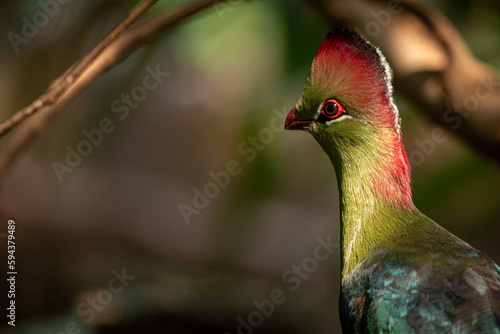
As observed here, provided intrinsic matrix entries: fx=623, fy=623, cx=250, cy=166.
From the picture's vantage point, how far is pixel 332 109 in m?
1.89

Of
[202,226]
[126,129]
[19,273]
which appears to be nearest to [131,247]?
[202,226]

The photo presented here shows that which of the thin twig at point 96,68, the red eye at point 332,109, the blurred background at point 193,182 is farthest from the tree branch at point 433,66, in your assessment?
the thin twig at point 96,68

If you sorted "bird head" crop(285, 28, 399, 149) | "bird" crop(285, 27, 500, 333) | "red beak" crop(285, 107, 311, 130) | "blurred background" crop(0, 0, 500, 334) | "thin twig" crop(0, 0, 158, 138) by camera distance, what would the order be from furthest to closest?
"blurred background" crop(0, 0, 500, 334), "red beak" crop(285, 107, 311, 130), "bird head" crop(285, 28, 399, 149), "bird" crop(285, 27, 500, 333), "thin twig" crop(0, 0, 158, 138)

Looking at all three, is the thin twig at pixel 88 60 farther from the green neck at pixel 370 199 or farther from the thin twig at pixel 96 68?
the green neck at pixel 370 199

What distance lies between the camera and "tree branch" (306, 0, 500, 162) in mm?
2037

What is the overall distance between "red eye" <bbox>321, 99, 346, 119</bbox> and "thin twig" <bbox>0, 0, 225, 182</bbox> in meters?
0.54

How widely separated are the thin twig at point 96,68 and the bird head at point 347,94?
49cm

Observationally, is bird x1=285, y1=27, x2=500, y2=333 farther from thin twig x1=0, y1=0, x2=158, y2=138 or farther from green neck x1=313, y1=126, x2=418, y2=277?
thin twig x1=0, y1=0, x2=158, y2=138

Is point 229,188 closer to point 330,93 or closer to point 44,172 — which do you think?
point 44,172

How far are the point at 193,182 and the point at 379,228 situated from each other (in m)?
3.17

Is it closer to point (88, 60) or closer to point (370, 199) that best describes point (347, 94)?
point (370, 199)

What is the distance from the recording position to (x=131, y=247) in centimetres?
470

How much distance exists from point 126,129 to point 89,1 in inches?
71.1

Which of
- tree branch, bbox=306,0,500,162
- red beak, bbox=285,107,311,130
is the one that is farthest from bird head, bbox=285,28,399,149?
tree branch, bbox=306,0,500,162
